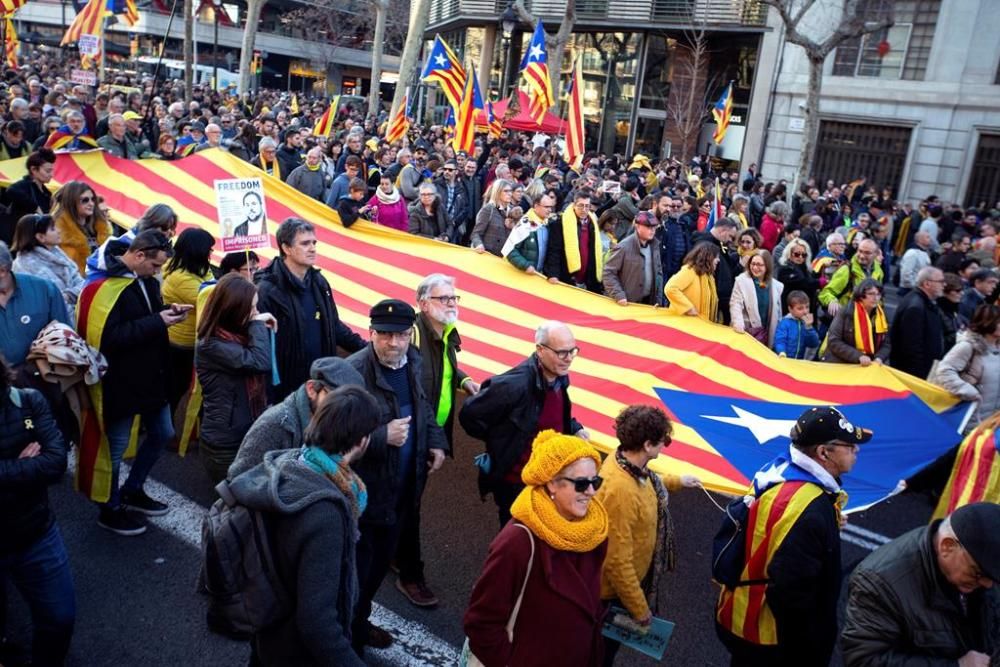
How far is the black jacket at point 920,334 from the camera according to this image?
22.2ft

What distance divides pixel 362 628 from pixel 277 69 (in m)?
71.9

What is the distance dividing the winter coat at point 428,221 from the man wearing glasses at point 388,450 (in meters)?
5.24

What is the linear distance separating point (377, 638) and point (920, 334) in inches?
205

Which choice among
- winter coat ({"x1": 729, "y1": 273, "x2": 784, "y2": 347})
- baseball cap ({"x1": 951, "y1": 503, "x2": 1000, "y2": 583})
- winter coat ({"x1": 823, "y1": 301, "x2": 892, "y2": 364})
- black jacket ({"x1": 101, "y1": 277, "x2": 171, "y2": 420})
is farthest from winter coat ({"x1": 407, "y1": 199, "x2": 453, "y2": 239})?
baseball cap ({"x1": 951, "y1": 503, "x2": 1000, "y2": 583})

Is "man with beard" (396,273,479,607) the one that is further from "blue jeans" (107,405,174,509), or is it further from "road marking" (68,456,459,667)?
"blue jeans" (107,405,174,509)

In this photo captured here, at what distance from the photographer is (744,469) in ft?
15.1

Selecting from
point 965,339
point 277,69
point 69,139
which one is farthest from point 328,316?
point 277,69

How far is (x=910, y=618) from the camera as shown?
2.45 meters

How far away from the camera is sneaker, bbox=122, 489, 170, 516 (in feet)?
16.2

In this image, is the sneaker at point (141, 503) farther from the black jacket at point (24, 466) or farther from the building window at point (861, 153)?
the building window at point (861, 153)

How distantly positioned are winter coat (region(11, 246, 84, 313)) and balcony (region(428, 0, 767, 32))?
85.0 feet

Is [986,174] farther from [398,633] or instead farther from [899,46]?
[398,633]

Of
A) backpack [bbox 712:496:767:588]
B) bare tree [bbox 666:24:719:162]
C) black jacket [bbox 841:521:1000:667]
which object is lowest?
backpack [bbox 712:496:767:588]

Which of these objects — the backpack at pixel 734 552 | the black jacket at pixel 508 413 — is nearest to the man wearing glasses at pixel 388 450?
the black jacket at pixel 508 413
